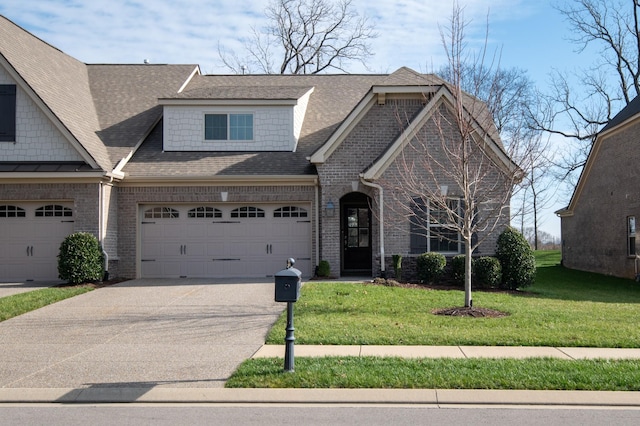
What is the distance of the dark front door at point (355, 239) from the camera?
2128cm

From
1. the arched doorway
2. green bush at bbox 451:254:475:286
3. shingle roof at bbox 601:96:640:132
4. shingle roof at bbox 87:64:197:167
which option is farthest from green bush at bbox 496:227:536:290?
shingle roof at bbox 87:64:197:167

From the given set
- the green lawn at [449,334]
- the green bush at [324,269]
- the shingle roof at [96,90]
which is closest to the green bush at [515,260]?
the green lawn at [449,334]

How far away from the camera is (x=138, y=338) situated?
35.0 ft

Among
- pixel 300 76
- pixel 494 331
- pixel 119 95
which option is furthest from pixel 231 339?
pixel 300 76

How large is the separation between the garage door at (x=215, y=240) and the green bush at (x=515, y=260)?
5935 millimetres

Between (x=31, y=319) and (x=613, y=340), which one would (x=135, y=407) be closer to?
(x=31, y=319)

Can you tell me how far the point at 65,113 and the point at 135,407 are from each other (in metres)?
14.4

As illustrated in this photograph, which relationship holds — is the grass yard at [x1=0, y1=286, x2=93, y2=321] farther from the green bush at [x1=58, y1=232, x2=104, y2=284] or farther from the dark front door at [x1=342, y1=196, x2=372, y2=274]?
the dark front door at [x1=342, y1=196, x2=372, y2=274]

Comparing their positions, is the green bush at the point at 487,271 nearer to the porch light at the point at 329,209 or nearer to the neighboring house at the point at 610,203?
the porch light at the point at 329,209

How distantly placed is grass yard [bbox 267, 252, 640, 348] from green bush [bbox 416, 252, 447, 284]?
4.17 feet

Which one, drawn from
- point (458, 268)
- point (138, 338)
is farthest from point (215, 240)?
point (138, 338)

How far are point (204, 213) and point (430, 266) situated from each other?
23.9 feet

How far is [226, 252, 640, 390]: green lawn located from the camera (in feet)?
25.6

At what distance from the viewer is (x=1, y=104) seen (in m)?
18.9
